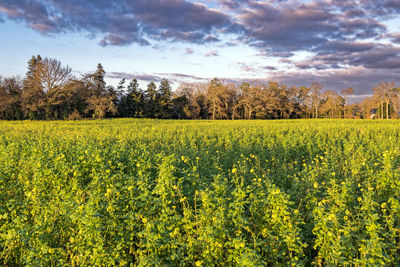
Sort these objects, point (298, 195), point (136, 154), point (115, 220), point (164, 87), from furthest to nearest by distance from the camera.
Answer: point (164, 87), point (136, 154), point (298, 195), point (115, 220)

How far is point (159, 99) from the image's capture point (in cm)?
7250

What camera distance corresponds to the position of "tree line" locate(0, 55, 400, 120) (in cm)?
4909

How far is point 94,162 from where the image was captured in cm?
671

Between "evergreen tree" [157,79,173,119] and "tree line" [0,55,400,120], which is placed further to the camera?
"evergreen tree" [157,79,173,119]

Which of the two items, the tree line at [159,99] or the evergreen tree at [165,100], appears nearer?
the tree line at [159,99]

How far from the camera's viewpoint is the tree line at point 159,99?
4909 cm

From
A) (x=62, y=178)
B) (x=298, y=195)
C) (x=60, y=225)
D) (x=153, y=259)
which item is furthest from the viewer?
(x=62, y=178)

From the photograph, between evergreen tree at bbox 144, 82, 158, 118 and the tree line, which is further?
evergreen tree at bbox 144, 82, 158, 118

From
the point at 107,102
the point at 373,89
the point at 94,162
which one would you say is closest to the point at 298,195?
the point at 94,162

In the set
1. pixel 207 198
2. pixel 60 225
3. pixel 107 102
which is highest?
pixel 107 102

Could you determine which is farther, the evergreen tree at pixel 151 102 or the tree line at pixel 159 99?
the evergreen tree at pixel 151 102

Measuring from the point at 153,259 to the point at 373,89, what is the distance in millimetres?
95365

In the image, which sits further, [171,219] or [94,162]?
[94,162]

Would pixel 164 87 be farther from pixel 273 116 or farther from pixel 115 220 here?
pixel 115 220
